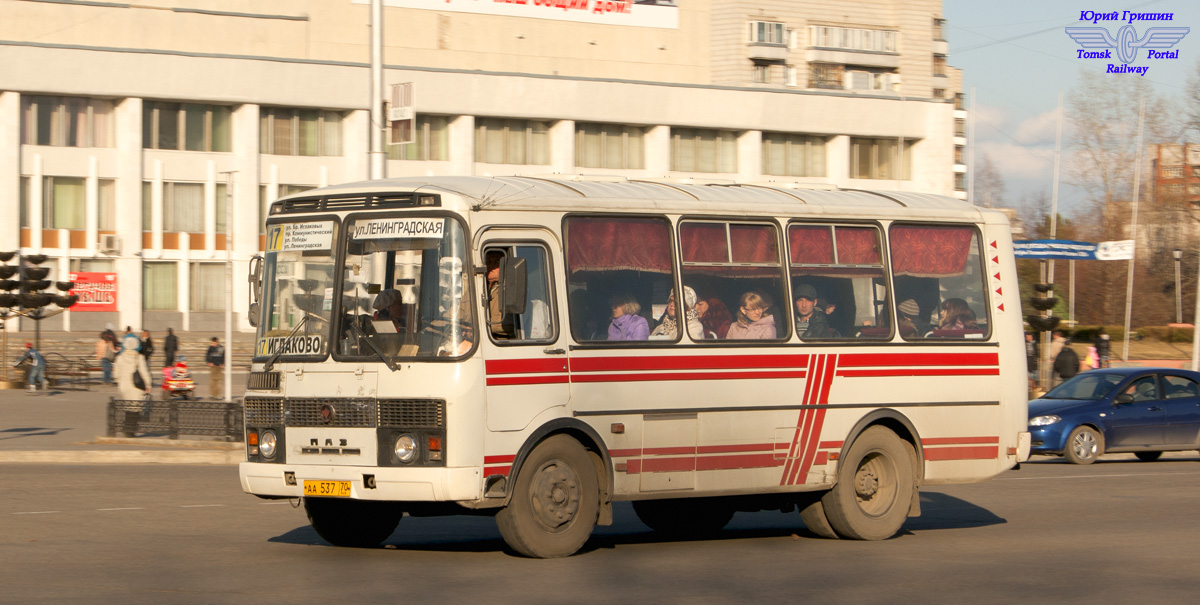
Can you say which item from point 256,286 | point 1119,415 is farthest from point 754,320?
point 1119,415

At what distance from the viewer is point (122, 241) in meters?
58.6

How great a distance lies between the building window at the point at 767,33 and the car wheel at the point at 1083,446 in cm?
5800

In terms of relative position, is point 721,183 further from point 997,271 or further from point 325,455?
point 325,455

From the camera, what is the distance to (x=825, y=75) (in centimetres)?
8156

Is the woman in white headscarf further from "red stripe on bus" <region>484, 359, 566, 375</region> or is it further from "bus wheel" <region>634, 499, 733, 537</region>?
"bus wheel" <region>634, 499, 733, 537</region>

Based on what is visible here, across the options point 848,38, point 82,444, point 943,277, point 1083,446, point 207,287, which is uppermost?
point 848,38

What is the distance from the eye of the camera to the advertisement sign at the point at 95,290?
5766cm

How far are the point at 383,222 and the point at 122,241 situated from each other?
5123 centimetres

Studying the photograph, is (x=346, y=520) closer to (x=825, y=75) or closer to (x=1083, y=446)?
(x=1083, y=446)

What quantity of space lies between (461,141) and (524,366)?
5447 cm

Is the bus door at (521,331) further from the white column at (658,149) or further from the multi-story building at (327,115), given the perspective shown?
the white column at (658,149)

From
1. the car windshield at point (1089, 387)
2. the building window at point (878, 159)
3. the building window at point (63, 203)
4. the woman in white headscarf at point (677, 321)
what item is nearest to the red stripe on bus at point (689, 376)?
the woman in white headscarf at point (677, 321)

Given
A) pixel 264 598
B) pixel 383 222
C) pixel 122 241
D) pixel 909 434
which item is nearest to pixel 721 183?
pixel 909 434

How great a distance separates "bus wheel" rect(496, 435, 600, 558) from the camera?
10.4 meters
